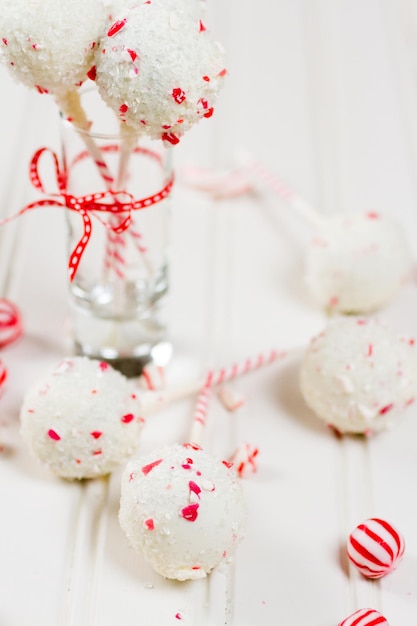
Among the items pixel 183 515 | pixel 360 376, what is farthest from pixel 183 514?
pixel 360 376

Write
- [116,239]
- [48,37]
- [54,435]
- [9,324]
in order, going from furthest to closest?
[9,324], [116,239], [54,435], [48,37]

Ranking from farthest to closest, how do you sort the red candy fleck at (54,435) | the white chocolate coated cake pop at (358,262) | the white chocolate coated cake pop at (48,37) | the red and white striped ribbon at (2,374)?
the white chocolate coated cake pop at (358,262) → the red and white striped ribbon at (2,374) → the red candy fleck at (54,435) → the white chocolate coated cake pop at (48,37)

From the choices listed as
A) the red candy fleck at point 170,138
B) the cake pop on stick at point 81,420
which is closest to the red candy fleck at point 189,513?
the cake pop on stick at point 81,420

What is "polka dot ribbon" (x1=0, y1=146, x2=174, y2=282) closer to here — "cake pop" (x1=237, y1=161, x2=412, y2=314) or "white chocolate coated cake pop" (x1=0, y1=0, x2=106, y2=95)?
"white chocolate coated cake pop" (x1=0, y1=0, x2=106, y2=95)

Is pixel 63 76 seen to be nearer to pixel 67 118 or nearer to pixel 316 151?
pixel 67 118

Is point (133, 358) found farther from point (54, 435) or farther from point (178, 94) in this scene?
point (178, 94)

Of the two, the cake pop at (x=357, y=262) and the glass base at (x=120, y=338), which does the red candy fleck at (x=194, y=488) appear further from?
the cake pop at (x=357, y=262)

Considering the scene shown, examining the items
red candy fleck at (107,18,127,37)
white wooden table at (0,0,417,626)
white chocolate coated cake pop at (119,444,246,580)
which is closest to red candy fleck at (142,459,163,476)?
white chocolate coated cake pop at (119,444,246,580)
